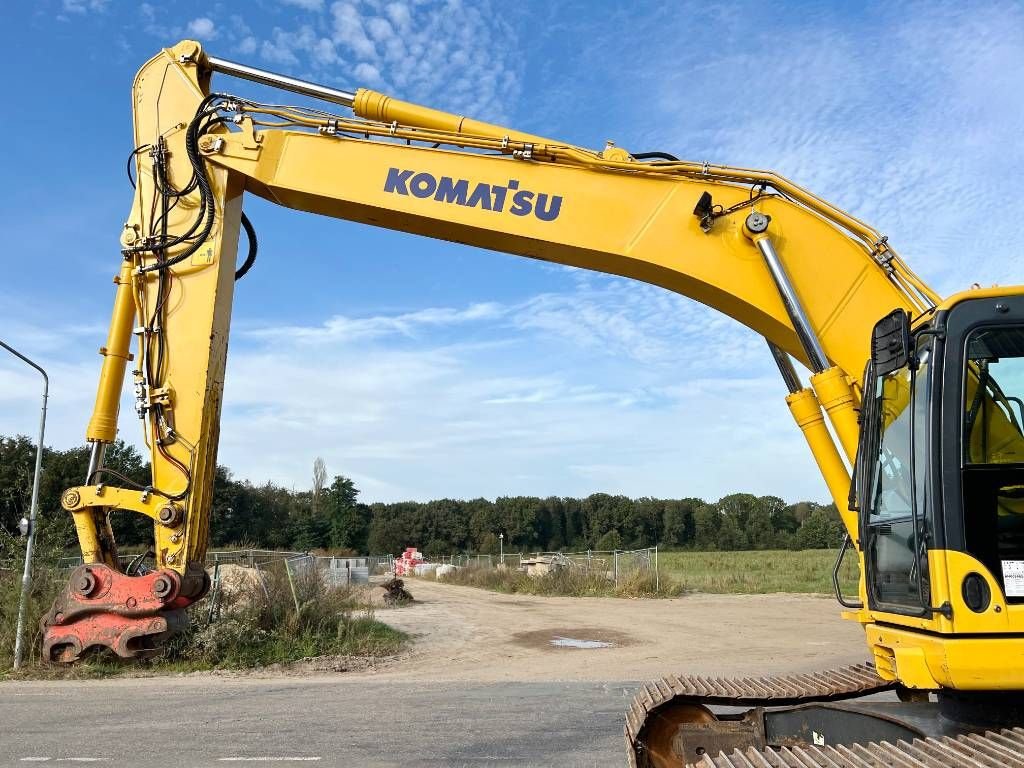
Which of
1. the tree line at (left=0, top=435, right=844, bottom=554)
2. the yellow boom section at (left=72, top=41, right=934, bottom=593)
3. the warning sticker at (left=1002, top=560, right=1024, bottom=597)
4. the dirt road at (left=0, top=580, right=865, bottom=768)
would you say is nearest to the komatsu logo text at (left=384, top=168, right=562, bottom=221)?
the yellow boom section at (left=72, top=41, right=934, bottom=593)

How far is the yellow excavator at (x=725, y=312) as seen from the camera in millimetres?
3891

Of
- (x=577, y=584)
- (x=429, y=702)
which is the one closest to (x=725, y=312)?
(x=429, y=702)

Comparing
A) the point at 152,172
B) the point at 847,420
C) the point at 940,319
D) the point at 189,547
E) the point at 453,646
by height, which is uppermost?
the point at 152,172

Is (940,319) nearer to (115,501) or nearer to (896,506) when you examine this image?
(896,506)

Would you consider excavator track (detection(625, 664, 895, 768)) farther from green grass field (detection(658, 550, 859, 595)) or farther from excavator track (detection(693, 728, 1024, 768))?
green grass field (detection(658, 550, 859, 595))

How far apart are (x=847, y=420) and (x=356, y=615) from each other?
1304 cm

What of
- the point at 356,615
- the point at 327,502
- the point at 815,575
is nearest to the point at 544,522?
the point at 327,502

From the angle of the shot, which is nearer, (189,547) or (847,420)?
(847,420)

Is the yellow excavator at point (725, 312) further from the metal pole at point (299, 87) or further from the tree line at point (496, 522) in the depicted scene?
the tree line at point (496, 522)

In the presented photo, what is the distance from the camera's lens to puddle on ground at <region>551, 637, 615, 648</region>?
15.7 metres

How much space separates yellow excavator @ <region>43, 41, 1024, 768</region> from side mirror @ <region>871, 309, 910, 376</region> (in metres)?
0.02

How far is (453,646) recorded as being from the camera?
15836 millimetres

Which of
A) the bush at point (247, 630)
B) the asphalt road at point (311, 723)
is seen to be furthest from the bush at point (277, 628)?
the asphalt road at point (311, 723)

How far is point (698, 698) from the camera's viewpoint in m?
5.27
